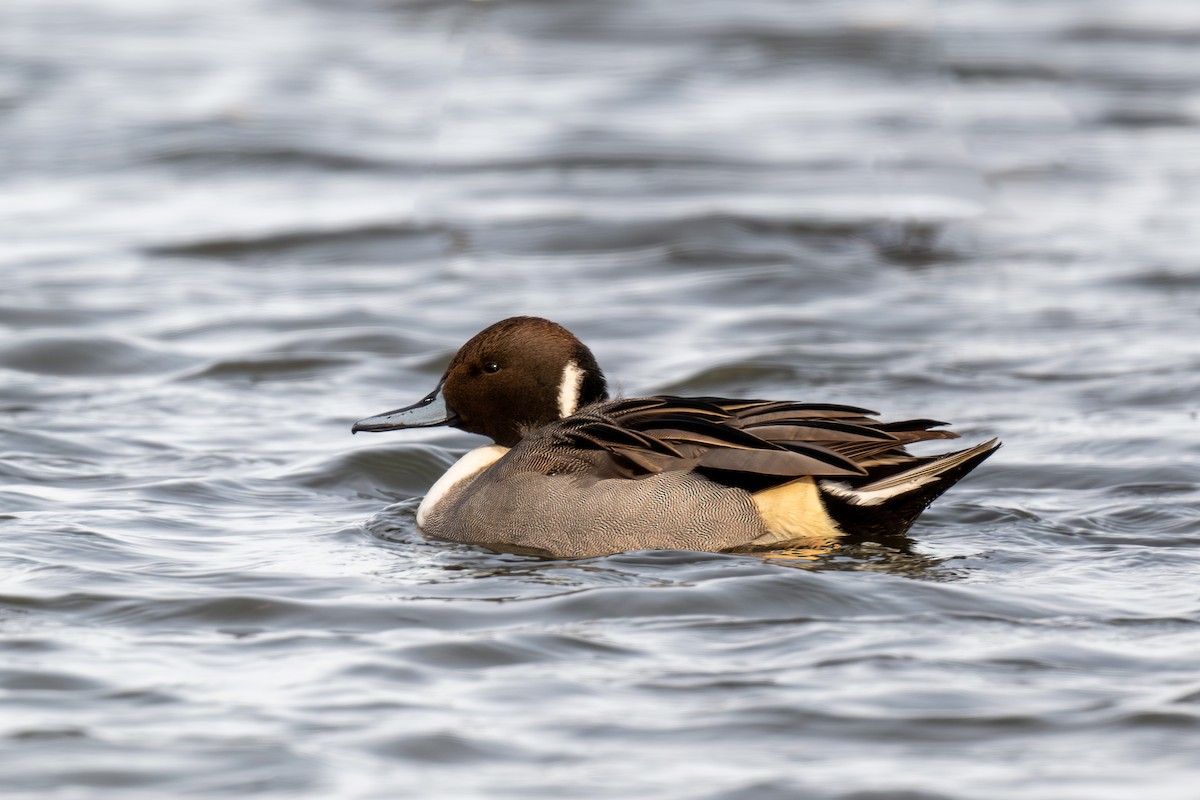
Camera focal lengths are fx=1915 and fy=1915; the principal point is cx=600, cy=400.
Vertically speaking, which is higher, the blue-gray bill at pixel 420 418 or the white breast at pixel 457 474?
the blue-gray bill at pixel 420 418

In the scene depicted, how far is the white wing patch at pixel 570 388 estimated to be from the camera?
21.6 ft

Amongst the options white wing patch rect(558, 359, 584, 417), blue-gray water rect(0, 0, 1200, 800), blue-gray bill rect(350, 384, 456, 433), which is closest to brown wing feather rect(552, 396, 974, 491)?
blue-gray water rect(0, 0, 1200, 800)

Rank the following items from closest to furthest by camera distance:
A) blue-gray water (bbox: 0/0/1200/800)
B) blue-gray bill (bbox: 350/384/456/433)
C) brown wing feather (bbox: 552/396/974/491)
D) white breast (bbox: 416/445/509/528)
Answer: blue-gray water (bbox: 0/0/1200/800) → brown wing feather (bbox: 552/396/974/491) → white breast (bbox: 416/445/509/528) → blue-gray bill (bbox: 350/384/456/433)

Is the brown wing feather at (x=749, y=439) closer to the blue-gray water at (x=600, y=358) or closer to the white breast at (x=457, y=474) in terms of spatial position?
the blue-gray water at (x=600, y=358)

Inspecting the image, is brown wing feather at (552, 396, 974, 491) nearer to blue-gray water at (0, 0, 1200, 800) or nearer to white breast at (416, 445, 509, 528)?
blue-gray water at (0, 0, 1200, 800)

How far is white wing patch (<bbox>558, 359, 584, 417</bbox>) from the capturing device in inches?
259

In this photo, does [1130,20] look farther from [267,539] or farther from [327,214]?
[267,539]

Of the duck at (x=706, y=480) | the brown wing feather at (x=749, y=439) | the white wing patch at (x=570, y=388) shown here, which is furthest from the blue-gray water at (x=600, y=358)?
the white wing patch at (x=570, y=388)

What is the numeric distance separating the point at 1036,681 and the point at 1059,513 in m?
2.07

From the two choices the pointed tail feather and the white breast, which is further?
the white breast

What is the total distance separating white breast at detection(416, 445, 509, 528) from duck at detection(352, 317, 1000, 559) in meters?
0.24

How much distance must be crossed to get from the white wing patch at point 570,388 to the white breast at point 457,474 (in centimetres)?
29

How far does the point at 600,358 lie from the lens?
9445mm

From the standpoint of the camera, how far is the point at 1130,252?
11.4 metres
